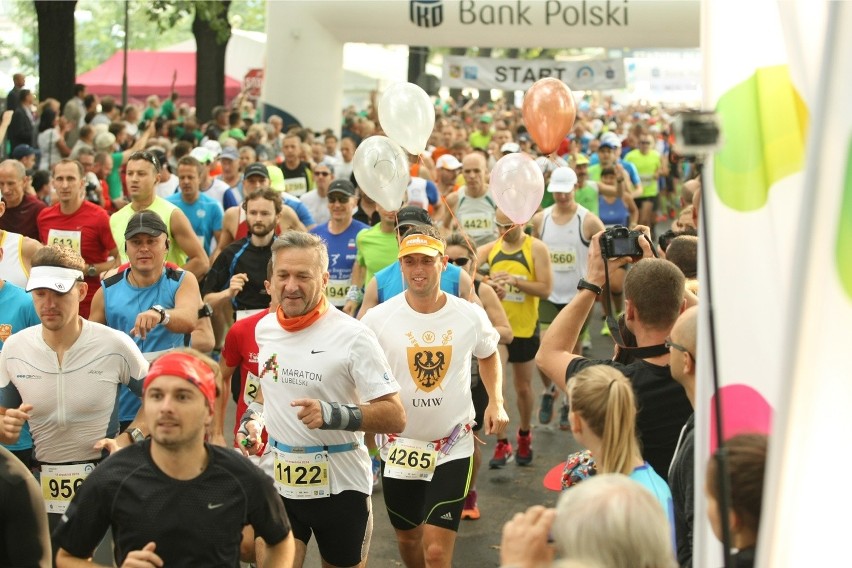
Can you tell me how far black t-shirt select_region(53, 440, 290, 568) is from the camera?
11.5ft

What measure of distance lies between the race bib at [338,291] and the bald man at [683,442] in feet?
17.8

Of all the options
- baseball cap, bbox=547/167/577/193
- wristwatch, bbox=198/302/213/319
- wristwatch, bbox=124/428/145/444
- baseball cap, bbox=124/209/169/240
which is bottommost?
wristwatch, bbox=124/428/145/444

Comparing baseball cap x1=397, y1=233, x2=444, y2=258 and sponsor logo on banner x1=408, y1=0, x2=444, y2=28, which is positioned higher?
sponsor logo on banner x1=408, y1=0, x2=444, y2=28

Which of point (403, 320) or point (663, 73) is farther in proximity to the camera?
point (663, 73)

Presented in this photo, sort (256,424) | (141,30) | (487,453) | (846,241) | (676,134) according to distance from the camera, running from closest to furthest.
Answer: (846,241)
(676,134)
(256,424)
(487,453)
(141,30)

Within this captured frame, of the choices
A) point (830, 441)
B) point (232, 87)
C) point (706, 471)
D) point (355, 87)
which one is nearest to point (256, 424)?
point (706, 471)

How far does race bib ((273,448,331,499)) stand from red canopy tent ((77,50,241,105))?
27991mm

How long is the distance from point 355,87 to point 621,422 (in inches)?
1301

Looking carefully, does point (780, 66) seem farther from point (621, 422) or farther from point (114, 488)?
point (114, 488)

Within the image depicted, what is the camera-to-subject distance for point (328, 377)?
16.3 feet

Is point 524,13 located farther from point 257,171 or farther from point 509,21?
point 257,171

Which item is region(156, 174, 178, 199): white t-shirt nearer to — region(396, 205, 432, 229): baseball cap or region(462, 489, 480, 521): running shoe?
region(396, 205, 432, 229): baseball cap

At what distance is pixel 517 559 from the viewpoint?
2.83m

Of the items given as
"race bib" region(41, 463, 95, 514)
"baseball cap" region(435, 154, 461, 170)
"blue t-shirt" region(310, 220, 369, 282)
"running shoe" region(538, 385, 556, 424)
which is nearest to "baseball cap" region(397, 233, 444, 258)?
"race bib" region(41, 463, 95, 514)
